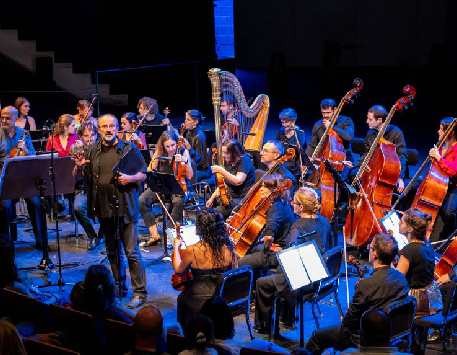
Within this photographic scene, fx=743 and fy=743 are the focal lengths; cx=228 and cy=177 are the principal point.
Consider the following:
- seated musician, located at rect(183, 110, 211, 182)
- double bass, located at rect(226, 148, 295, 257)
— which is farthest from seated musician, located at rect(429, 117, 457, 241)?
seated musician, located at rect(183, 110, 211, 182)

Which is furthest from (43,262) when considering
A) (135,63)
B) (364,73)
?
(364,73)

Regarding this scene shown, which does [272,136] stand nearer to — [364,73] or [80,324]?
[364,73]

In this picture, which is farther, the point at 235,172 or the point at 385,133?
the point at 385,133

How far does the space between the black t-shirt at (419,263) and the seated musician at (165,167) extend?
4100mm

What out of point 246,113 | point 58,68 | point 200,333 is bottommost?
point 200,333

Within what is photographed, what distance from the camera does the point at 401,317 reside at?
575 centimetres

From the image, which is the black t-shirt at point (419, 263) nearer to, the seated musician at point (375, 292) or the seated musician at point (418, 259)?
the seated musician at point (418, 259)

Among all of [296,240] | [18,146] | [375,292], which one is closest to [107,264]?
[18,146]

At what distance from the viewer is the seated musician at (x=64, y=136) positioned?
35.6ft

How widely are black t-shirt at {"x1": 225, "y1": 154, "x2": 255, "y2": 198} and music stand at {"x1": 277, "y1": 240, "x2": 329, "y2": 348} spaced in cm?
267

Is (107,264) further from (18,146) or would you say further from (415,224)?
(415,224)

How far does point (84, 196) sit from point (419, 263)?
5282 mm

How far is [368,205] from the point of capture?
343 inches

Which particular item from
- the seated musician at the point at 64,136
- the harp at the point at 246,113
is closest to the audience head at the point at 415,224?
the harp at the point at 246,113
